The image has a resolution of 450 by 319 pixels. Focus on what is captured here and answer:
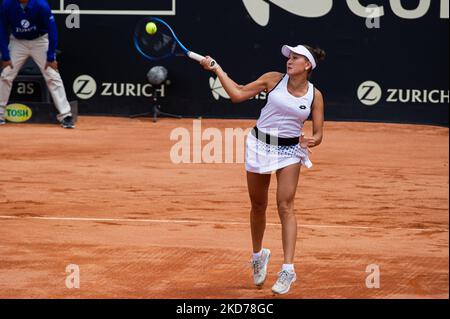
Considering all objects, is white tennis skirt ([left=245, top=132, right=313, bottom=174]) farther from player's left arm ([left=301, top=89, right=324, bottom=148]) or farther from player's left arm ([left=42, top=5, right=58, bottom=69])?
player's left arm ([left=42, top=5, right=58, bottom=69])

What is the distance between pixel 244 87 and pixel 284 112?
322 mm

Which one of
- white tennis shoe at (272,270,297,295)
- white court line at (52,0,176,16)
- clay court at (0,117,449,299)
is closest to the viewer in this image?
white tennis shoe at (272,270,297,295)

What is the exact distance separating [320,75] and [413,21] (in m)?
1.70

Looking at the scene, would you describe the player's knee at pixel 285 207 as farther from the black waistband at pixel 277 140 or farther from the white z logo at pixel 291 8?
the white z logo at pixel 291 8

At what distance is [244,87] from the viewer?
666cm

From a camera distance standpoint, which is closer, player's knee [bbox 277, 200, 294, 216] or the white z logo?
player's knee [bbox 277, 200, 294, 216]

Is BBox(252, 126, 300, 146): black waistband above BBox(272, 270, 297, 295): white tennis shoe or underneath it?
above

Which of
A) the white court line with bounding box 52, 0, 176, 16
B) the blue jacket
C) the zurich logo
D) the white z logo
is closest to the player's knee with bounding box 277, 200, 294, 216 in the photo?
the blue jacket

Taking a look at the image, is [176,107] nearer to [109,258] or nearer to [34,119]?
[34,119]

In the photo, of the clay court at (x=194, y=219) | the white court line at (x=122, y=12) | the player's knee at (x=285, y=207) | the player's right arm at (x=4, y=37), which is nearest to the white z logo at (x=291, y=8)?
the white court line at (x=122, y=12)

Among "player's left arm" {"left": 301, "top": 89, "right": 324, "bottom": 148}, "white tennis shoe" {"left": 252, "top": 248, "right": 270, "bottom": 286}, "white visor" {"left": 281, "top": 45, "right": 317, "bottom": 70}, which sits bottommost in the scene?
"white tennis shoe" {"left": 252, "top": 248, "right": 270, "bottom": 286}

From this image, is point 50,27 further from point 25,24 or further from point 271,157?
point 271,157

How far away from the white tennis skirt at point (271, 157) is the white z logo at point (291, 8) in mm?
9404

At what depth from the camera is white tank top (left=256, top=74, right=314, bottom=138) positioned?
6590mm
